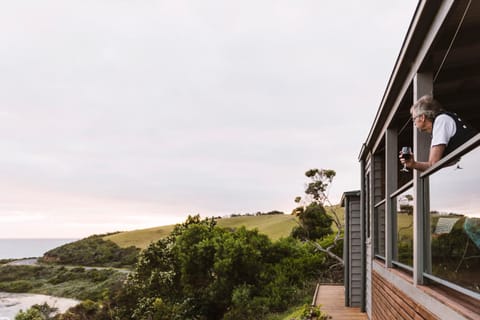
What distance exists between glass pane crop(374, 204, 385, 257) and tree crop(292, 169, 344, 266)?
9.34m

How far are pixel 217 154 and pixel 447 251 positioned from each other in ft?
82.8

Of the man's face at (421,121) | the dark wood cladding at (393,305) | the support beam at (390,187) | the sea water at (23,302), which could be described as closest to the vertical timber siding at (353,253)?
the dark wood cladding at (393,305)

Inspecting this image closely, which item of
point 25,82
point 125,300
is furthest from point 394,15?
point 125,300

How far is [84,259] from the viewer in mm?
40312

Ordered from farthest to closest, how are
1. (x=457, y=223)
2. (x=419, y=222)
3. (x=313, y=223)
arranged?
(x=313, y=223) → (x=419, y=222) → (x=457, y=223)

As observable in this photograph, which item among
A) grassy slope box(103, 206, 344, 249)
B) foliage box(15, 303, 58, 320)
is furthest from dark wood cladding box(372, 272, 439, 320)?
grassy slope box(103, 206, 344, 249)

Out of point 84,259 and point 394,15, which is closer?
point 394,15

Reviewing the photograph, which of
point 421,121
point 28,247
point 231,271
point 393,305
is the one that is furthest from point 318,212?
point 28,247

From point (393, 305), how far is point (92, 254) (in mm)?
41072

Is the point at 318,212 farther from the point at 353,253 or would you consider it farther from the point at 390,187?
the point at 390,187

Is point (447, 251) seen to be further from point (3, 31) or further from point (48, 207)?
point (48, 207)

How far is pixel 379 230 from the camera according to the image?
18.1 feet

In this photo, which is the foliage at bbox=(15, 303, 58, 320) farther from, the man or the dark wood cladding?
the man

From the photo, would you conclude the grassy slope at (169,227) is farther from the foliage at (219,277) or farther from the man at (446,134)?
the man at (446,134)
